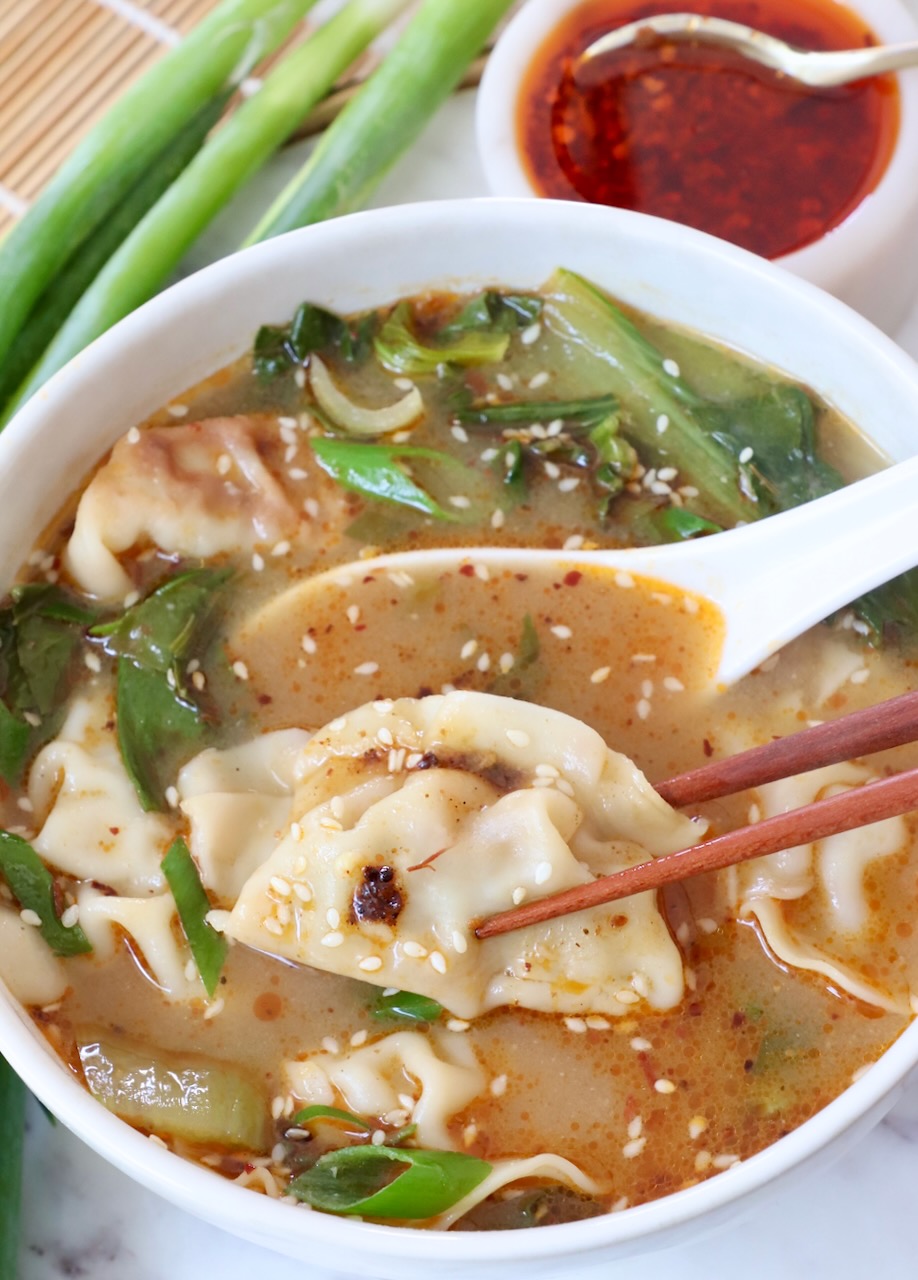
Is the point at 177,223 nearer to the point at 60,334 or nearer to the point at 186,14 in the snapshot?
the point at 60,334

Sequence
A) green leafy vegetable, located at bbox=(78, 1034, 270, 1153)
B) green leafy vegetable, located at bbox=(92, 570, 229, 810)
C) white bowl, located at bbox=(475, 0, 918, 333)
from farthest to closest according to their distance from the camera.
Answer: white bowl, located at bbox=(475, 0, 918, 333) → green leafy vegetable, located at bbox=(92, 570, 229, 810) → green leafy vegetable, located at bbox=(78, 1034, 270, 1153)

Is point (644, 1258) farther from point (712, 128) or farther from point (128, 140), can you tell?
point (128, 140)

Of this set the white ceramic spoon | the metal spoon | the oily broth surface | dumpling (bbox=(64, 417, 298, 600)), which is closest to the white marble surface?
the oily broth surface

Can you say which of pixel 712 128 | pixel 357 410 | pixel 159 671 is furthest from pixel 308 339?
pixel 712 128

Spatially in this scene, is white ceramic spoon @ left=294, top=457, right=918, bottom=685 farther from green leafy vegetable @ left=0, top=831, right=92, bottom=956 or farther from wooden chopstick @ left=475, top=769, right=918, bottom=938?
green leafy vegetable @ left=0, top=831, right=92, bottom=956

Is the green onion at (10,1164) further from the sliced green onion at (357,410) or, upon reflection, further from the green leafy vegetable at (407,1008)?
the sliced green onion at (357,410)

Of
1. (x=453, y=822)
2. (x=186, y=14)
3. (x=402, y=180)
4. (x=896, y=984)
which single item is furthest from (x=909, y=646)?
(x=186, y=14)
